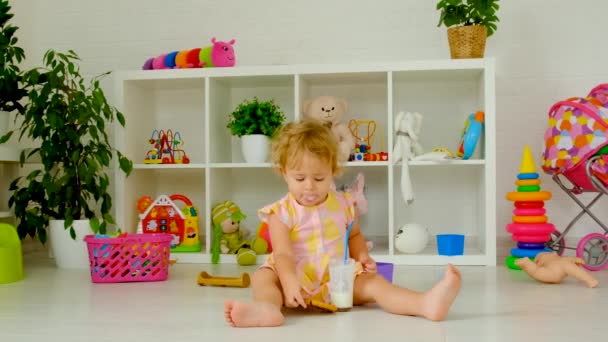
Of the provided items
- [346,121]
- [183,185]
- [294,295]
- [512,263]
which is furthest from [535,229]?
[183,185]

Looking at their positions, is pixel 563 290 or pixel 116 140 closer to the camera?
pixel 563 290

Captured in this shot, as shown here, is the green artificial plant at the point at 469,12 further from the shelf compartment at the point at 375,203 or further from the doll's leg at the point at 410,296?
the doll's leg at the point at 410,296

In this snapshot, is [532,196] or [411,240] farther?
[411,240]

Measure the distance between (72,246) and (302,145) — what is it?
1.69m

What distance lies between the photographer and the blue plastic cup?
335cm

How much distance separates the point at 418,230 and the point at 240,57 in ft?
4.62

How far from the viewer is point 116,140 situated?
3.60 meters

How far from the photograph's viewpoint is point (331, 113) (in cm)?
352

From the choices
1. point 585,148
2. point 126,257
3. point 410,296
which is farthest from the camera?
point 585,148

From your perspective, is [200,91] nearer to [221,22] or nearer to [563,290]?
[221,22]

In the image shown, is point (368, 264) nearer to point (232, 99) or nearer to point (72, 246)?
point (72, 246)

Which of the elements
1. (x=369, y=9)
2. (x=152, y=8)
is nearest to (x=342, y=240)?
(x=369, y=9)

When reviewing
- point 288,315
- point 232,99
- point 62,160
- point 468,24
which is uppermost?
point 468,24

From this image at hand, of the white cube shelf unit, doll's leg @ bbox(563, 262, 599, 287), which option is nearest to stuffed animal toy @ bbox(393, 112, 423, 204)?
the white cube shelf unit
